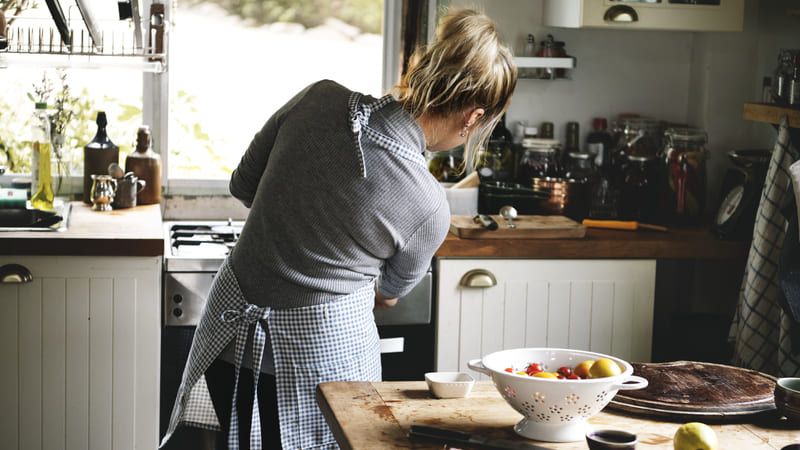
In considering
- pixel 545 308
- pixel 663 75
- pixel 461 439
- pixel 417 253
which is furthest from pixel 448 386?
pixel 663 75

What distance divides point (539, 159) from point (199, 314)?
1.38 meters

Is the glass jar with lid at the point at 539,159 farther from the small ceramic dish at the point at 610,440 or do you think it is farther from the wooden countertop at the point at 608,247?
the small ceramic dish at the point at 610,440

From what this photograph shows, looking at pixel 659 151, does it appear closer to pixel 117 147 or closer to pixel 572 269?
pixel 572 269

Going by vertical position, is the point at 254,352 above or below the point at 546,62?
below

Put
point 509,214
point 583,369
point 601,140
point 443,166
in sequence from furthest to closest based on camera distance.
→ point 601,140
point 443,166
point 509,214
point 583,369

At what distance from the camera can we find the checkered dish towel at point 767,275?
2.92 meters

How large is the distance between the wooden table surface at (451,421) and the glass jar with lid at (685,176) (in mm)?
1922

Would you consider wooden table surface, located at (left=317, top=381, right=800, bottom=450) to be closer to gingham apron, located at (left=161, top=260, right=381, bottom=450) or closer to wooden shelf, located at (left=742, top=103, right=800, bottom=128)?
gingham apron, located at (left=161, top=260, right=381, bottom=450)

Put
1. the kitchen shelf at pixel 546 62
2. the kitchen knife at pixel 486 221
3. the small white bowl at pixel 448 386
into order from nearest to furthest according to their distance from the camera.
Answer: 1. the small white bowl at pixel 448 386
2. the kitchen knife at pixel 486 221
3. the kitchen shelf at pixel 546 62

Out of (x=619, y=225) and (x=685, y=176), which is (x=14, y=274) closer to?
(x=619, y=225)

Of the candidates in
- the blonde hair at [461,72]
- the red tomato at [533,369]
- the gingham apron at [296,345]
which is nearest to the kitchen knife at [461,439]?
the red tomato at [533,369]

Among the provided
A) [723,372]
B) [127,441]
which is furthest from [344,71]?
[723,372]

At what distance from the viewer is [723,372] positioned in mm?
1958

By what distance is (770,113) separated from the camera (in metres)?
3.05
